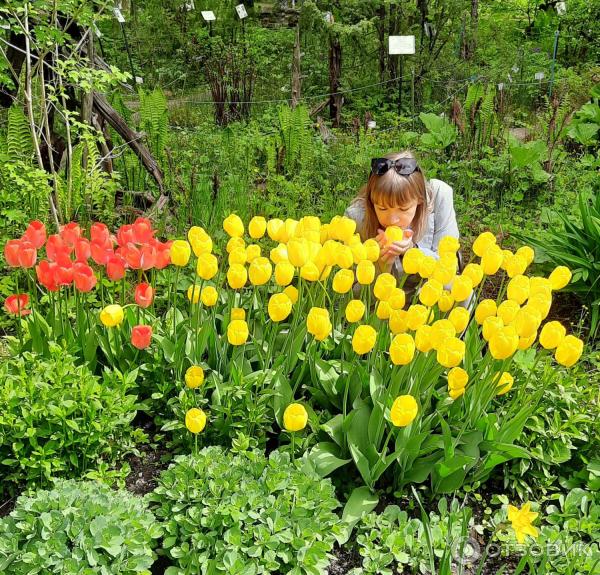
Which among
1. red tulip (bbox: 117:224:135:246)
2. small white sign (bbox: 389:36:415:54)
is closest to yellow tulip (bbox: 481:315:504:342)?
red tulip (bbox: 117:224:135:246)

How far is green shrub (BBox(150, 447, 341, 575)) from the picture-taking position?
155 centimetres

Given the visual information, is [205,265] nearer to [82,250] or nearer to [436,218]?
[82,250]

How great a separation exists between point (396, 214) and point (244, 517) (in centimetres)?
137

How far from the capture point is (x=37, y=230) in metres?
2.04

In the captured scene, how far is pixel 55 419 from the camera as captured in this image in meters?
1.76


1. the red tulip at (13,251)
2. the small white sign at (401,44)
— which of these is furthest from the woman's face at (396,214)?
the small white sign at (401,44)

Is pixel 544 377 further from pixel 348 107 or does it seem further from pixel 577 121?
pixel 348 107

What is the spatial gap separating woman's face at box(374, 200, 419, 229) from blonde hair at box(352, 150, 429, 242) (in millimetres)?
21

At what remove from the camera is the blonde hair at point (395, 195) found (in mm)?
2486

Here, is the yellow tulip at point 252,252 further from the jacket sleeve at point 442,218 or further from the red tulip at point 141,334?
the jacket sleeve at point 442,218

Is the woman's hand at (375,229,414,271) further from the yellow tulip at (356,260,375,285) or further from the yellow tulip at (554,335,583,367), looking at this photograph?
the yellow tulip at (554,335,583,367)

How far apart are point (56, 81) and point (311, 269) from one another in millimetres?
2245

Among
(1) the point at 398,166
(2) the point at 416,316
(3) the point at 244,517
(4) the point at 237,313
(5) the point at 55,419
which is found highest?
(1) the point at 398,166

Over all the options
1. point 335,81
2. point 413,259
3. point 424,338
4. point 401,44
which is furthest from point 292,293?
point 335,81
